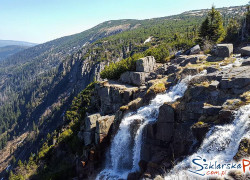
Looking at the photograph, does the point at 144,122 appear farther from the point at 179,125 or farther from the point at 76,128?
the point at 76,128

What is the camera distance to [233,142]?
751 inches

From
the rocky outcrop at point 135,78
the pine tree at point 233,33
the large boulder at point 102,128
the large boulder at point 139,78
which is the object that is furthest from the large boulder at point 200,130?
the pine tree at point 233,33

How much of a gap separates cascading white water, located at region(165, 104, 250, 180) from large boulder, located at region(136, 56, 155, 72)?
1287 inches

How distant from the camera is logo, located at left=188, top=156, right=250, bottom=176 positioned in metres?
16.5

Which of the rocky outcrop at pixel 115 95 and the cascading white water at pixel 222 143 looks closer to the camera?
the cascading white water at pixel 222 143

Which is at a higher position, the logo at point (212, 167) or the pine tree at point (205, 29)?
the pine tree at point (205, 29)

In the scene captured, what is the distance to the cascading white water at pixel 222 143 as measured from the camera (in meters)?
18.7

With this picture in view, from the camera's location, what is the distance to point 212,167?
1789 cm

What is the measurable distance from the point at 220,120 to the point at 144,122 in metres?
11.6

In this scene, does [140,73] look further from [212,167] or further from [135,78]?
[212,167]

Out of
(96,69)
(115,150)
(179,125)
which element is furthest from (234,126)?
(96,69)

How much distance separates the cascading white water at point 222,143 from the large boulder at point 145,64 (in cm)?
3269

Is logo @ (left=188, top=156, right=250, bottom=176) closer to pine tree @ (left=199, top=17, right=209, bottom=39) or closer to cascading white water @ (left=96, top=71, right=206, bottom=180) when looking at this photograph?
cascading white water @ (left=96, top=71, right=206, bottom=180)

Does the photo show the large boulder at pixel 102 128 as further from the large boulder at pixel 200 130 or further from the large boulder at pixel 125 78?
the large boulder at pixel 125 78
